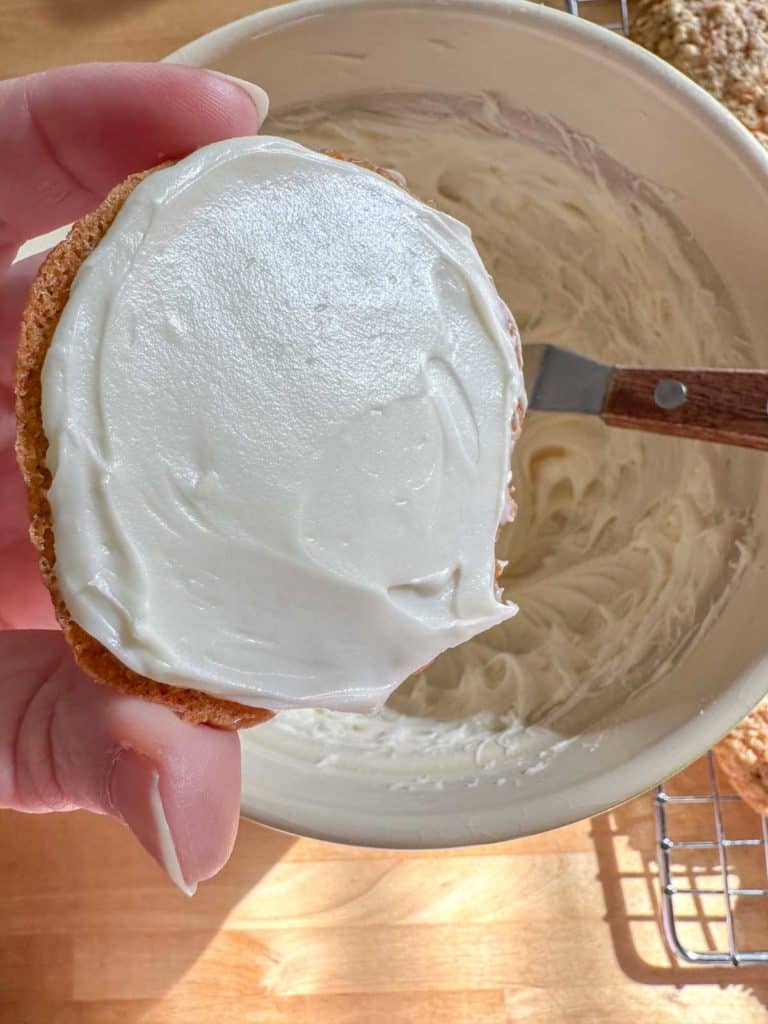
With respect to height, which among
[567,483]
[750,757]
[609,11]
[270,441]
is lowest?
[750,757]

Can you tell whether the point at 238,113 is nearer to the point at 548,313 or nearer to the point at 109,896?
the point at 548,313

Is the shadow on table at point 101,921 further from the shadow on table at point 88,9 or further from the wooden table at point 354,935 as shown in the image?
the shadow on table at point 88,9

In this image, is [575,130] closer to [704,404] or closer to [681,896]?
[704,404]

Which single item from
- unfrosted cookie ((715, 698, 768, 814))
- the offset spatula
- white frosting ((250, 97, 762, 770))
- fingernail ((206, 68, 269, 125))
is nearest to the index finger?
fingernail ((206, 68, 269, 125))

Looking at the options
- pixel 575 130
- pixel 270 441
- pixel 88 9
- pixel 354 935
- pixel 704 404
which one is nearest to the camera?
pixel 270 441

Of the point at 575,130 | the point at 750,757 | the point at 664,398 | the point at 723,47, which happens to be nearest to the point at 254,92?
the point at 575,130

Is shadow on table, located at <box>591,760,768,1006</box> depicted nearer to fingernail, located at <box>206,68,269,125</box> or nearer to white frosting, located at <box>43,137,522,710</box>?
white frosting, located at <box>43,137,522,710</box>

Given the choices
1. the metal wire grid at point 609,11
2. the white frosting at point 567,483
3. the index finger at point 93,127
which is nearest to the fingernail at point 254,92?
the index finger at point 93,127
